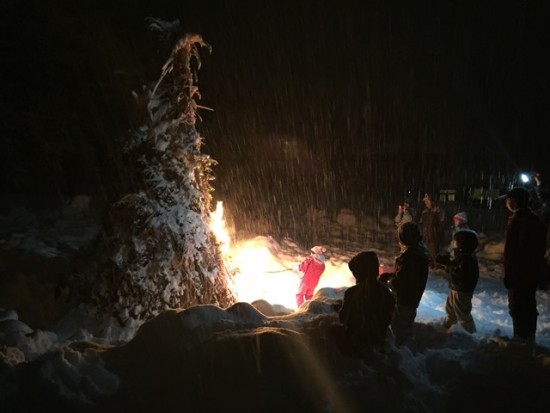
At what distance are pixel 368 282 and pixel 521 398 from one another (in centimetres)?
160

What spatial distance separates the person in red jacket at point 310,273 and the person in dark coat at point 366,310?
397 cm

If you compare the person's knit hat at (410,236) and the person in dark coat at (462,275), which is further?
the person in dark coat at (462,275)

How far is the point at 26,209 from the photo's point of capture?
1598 cm

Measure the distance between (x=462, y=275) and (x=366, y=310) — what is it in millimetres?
1972

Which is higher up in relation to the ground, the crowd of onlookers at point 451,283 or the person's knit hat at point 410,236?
the person's knit hat at point 410,236

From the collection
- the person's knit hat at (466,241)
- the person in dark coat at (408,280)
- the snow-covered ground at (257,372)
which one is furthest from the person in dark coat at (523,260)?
the person in dark coat at (408,280)

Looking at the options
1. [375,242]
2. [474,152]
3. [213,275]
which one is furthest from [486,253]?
[474,152]

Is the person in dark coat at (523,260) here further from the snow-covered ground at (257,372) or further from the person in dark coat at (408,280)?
the person in dark coat at (408,280)

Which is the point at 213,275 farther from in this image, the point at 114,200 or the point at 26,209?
the point at 26,209

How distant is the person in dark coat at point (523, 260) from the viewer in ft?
15.6

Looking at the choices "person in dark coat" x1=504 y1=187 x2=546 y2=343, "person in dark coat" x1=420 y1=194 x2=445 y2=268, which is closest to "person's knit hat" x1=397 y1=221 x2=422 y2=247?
"person in dark coat" x1=504 y1=187 x2=546 y2=343

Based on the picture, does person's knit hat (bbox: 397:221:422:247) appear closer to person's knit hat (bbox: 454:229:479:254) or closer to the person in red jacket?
person's knit hat (bbox: 454:229:479:254)

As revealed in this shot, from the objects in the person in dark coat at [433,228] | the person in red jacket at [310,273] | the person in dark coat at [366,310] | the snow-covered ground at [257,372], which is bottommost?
the snow-covered ground at [257,372]

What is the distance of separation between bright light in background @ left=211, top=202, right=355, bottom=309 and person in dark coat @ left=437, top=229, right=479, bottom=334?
369 centimetres
